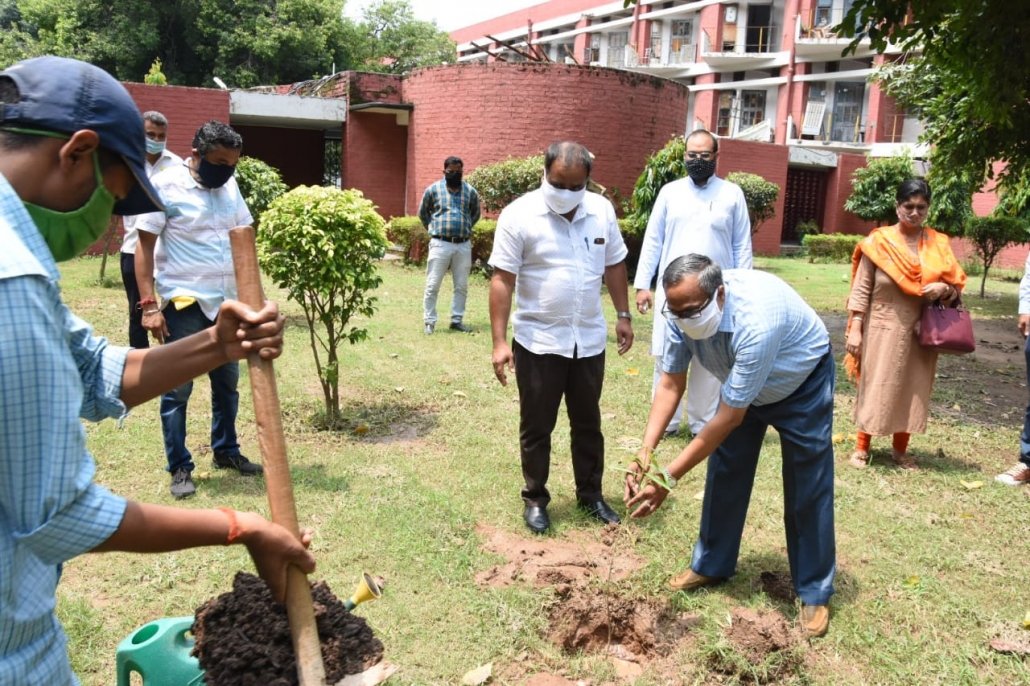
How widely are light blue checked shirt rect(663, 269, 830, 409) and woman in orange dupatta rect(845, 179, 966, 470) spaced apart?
223 centimetres

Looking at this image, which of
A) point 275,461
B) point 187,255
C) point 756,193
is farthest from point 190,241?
point 756,193

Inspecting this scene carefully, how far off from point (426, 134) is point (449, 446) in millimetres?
13271

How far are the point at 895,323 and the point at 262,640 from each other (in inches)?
193

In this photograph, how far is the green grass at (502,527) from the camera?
3.45 meters

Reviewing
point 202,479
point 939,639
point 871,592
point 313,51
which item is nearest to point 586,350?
point 871,592

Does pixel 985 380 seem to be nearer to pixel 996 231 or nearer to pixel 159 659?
pixel 159 659

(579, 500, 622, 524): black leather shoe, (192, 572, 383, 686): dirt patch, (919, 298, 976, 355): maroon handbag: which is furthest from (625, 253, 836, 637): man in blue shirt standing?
(919, 298, 976, 355): maroon handbag

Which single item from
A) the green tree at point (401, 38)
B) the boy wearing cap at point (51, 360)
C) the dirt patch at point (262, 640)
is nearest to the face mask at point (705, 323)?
the dirt patch at point (262, 640)

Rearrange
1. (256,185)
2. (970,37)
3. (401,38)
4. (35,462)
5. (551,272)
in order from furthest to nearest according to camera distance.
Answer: (401,38), (256,185), (970,37), (551,272), (35,462)

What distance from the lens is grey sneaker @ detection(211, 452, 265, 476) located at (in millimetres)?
5121

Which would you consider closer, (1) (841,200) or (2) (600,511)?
(2) (600,511)

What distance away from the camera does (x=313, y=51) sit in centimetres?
3441

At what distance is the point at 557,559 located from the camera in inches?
164

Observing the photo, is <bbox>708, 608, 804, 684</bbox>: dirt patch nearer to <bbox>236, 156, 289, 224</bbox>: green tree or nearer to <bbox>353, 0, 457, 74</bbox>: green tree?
<bbox>236, 156, 289, 224</bbox>: green tree
